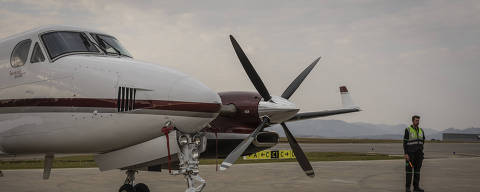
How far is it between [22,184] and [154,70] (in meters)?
10.4

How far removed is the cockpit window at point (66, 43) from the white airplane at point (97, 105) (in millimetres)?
15

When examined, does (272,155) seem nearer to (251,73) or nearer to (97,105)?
(251,73)

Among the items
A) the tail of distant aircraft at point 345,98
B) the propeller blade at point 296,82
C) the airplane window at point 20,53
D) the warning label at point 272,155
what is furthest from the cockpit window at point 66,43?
the warning label at point 272,155

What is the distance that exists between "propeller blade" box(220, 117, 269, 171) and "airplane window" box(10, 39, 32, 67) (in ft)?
12.2

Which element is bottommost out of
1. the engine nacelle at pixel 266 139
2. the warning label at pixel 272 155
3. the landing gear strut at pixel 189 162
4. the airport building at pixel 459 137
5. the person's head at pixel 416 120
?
the warning label at pixel 272 155

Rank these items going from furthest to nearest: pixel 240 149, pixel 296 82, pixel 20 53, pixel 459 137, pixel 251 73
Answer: pixel 459 137, pixel 296 82, pixel 251 73, pixel 240 149, pixel 20 53

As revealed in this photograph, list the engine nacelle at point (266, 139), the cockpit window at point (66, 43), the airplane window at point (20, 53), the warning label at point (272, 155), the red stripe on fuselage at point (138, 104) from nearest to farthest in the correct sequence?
the red stripe on fuselage at point (138, 104) → the cockpit window at point (66, 43) → the airplane window at point (20, 53) → the engine nacelle at point (266, 139) → the warning label at point (272, 155)

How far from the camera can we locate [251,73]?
34.5 ft

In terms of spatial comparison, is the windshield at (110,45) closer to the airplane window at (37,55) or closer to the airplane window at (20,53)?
the airplane window at (37,55)

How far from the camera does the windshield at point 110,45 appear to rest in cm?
756

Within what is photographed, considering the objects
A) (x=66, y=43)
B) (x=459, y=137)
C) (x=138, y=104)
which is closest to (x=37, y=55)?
(x=66, y=43)

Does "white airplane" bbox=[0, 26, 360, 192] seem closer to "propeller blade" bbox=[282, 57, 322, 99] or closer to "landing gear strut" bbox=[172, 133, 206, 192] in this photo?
"landing gear strut" bbox=[172, 133, 206, 192]

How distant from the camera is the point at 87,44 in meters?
7.38

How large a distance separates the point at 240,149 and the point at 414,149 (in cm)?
620
